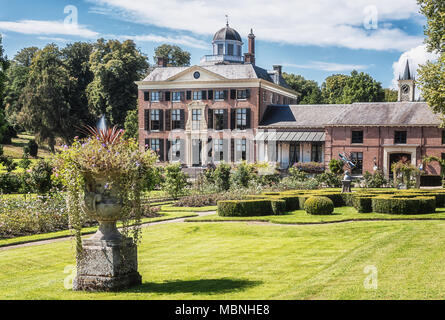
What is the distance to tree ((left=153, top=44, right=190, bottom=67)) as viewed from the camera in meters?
72.2

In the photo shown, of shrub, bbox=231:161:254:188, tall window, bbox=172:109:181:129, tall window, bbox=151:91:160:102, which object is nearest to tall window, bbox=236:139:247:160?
tall window, bbox=172:109:181:129

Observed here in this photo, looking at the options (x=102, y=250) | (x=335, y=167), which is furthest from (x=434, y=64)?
(x=102, y=250)

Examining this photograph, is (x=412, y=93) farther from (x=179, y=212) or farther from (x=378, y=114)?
(x=179, y=212)

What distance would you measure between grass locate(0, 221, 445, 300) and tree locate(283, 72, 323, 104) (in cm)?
5363

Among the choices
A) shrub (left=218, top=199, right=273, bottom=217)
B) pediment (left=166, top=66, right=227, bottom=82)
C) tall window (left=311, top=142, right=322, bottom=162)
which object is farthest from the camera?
pediment (left=166, top=66, right=227, bottom=82)

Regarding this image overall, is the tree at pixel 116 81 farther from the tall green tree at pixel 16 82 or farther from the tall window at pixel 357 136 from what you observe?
the tall window at pixel 357 136

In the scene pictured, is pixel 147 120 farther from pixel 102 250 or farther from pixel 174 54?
pixel 102 250

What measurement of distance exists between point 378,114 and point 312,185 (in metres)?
14.1

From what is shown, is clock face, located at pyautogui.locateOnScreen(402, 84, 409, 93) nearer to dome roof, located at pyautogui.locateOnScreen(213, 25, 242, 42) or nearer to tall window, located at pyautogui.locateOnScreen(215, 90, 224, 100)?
tall window, located at pyautogui.locateOnScreen(215, 90, 224, 100)

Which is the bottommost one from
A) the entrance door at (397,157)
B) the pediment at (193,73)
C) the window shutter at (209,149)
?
the entrance door at (397,157)

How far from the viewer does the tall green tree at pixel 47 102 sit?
58.7m

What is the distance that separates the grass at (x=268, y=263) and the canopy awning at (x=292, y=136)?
2987cm

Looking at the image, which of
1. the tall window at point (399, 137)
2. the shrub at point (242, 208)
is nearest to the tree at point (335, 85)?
the tall window at point (399, 137)

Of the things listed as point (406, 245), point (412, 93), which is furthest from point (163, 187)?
point (412, 93)
